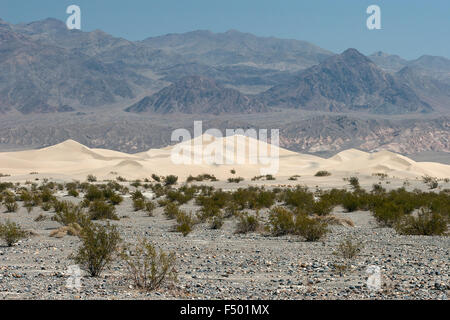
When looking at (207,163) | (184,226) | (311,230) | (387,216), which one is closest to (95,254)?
(184,226)

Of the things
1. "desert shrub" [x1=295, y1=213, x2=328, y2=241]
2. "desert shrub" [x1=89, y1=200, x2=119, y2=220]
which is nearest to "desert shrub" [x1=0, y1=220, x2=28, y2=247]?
"desert shrub" [x1=89, y1=200, x2=119, y2=220]

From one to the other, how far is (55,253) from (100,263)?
341cm

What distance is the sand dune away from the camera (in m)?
66.6

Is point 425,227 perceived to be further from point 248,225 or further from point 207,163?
point 207,163

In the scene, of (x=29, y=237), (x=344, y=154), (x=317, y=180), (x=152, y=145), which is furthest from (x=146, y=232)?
(x=152, y=145)

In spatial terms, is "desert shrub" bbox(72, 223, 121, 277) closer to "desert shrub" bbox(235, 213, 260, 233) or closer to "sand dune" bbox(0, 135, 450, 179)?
"desert shrub" bbox(235, 213, 260, 233)

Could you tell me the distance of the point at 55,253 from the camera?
44.5 feet

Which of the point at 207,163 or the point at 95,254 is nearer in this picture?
the point at 95,254

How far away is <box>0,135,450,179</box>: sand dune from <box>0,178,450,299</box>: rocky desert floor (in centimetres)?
4538

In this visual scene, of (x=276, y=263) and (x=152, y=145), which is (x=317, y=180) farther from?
(x=152, y=145)

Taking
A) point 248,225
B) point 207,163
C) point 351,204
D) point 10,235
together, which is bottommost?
point 351,204

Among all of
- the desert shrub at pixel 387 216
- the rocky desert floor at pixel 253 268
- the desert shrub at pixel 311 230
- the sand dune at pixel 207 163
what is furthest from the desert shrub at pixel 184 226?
the sand dune at pixel 207 163

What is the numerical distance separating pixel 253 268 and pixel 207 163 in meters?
62.1

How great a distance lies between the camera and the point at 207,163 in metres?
73.4
